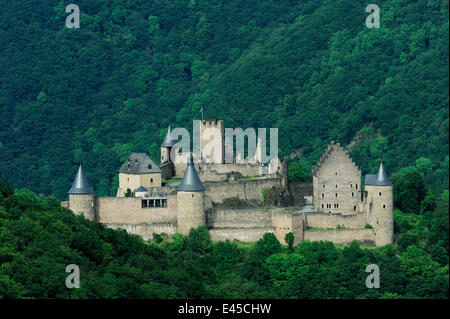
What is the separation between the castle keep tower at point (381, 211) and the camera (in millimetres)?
60719

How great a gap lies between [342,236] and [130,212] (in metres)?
9.92

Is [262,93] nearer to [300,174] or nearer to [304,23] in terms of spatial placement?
[304,23]

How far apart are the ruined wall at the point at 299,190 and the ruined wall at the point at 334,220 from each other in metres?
4.00

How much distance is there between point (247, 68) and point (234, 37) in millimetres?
16004

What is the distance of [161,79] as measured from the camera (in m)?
114

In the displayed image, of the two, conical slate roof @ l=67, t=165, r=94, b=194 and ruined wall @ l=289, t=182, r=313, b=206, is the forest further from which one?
ruined wall @ l=289, t=182, r=313, b=206

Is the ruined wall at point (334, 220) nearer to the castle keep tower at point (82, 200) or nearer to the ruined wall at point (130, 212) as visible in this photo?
the ruined wall at point (130, 212)

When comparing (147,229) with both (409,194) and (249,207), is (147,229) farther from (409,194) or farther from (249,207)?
(409,194)

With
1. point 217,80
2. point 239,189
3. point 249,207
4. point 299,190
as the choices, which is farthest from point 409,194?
point 217,80

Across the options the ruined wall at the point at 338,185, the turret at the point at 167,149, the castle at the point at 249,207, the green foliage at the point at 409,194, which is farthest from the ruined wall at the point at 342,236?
the turret at the point at 167,149

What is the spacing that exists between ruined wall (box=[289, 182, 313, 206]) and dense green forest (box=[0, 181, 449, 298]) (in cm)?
462

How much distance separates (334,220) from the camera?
61.2 m
